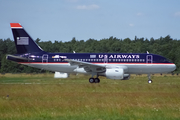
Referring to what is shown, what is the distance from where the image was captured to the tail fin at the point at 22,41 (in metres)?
38.2

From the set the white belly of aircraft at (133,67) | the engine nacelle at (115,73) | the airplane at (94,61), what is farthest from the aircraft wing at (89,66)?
the engine nacelle at (115,73)

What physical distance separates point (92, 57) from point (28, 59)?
22.9ft

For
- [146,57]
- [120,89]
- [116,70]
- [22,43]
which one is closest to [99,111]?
[120,89]

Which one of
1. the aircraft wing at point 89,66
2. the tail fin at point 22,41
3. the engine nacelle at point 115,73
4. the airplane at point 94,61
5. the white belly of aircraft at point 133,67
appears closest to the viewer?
the aircraft wing at point 89,66

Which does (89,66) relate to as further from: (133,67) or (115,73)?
(133,67)

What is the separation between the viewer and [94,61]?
36.7 metres

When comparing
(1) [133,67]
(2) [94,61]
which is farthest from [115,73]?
(2) [94,61]

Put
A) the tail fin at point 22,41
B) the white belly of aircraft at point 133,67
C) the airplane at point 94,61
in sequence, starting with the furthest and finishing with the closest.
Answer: the tail fin at point 22,41 → the white belly of aircraft at point 133,67 → the airplane at point 94,61

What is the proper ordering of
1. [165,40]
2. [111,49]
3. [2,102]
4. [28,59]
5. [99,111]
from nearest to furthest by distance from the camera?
[99,111] < [2,102] < [28,59] < [111,49] < [165,40]

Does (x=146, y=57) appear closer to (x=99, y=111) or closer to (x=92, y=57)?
(x=92, y=57)

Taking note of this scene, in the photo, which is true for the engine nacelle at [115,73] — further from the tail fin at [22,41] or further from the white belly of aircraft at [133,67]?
the tail fin at [22,41]

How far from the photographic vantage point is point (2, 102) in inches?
715

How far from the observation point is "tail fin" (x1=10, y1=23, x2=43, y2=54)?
38.2 metres

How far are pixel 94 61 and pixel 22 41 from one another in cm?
844
